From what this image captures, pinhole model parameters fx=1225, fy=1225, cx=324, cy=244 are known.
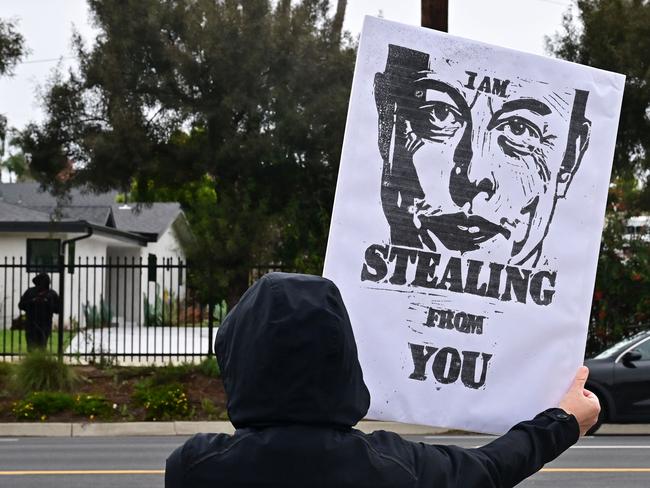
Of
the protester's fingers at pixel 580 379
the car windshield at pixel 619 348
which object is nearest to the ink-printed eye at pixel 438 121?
the protester's fingers at pixel 580 379

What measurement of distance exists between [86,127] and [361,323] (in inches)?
706

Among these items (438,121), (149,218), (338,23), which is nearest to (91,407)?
(338,23)

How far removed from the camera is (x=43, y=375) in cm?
1717

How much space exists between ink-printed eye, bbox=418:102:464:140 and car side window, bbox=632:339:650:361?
13.1 m

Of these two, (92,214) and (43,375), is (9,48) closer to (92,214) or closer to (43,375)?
(43,375)

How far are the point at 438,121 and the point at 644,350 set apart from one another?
43.3 ft

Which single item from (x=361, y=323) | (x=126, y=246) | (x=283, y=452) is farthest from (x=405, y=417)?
(x=126, y=246)

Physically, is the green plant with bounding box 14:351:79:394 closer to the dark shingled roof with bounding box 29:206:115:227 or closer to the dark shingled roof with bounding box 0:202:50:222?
the dark shingled roof with bounding box 0:202:50:222

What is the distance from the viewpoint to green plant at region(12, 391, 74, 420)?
16.0 metres

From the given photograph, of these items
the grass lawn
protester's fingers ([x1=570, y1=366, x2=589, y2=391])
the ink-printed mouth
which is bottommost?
the grass lawn

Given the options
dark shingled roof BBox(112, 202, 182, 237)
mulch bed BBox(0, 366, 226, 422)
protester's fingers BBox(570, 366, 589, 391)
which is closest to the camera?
protester's fingers BBox(570, 366, 589, 391)

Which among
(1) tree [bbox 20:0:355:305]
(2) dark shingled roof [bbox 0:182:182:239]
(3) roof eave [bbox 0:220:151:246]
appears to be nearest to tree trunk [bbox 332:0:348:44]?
(1) tree [bbox 20:0:355:305]

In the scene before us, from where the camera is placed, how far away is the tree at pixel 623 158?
19.6 m

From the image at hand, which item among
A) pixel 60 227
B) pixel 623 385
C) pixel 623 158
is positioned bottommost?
pixel 60 227
